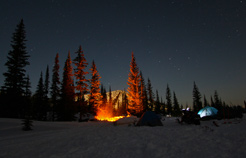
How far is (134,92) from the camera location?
29.4 metres

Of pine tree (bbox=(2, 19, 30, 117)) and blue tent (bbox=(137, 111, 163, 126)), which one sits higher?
pine tree (bbox=(2, 19, 30, 117))

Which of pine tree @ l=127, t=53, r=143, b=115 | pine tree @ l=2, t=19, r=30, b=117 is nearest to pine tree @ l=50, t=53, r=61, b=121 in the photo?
pine tree @ l=2, t=19, r=30, b=117

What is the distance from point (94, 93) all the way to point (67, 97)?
19.1 feet

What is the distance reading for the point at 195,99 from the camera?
176 feet

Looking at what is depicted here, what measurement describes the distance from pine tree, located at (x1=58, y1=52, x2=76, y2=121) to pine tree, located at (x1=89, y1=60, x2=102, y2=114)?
4.02 meters

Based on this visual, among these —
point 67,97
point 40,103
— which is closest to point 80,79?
point 67,97

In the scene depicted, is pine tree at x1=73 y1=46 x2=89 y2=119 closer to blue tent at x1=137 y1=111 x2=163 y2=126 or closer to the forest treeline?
the forest treeline

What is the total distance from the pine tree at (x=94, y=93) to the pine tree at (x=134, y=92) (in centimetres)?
715

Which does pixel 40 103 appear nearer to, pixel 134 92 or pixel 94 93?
pixel 94 93

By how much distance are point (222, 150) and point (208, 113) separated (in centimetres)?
1618

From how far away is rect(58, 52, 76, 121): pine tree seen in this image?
2488cm

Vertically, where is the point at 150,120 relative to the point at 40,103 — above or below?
below

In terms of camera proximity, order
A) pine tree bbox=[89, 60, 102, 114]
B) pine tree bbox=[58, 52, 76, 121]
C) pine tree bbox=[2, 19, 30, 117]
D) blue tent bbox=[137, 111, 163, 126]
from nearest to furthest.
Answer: blue tent bbox=[137, 111, 163, 126] → pine tree bbox=[2, 19, 30, 117] → pine tree bbox=[58, 52, 76, 121] → pine tree bbox=[89, 60, 102, 114]

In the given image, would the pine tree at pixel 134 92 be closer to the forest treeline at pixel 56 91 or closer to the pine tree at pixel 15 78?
the forest treeline at pixel 56 91
